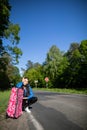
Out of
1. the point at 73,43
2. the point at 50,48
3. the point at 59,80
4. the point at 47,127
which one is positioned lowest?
the point at 47,127

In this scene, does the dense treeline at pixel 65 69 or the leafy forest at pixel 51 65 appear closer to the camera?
the leafy forest at pixel 51 65

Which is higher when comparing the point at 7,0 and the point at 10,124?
the point at 7,0

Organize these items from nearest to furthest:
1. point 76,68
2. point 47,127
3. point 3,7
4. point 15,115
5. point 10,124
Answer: point 47,127, point 10,124, point 15,115, point 3,7, point 76,68

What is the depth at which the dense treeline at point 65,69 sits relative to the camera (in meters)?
58.2

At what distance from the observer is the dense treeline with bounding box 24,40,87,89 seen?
58156 millimetres

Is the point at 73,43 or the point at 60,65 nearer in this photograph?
the point at 60,65

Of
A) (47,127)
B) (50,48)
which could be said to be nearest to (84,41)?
(50,48)

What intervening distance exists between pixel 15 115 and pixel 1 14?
19.9 metres

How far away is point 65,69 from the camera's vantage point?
70.4 metres

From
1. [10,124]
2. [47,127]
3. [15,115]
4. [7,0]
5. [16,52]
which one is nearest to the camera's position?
[47,127]

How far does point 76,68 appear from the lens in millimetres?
60812

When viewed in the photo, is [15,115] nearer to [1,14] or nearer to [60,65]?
[1,14]

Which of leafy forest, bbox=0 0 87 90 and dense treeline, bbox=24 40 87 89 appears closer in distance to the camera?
leafy forest, bbox=0 0 87 90

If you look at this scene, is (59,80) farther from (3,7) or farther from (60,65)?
(3,7)
